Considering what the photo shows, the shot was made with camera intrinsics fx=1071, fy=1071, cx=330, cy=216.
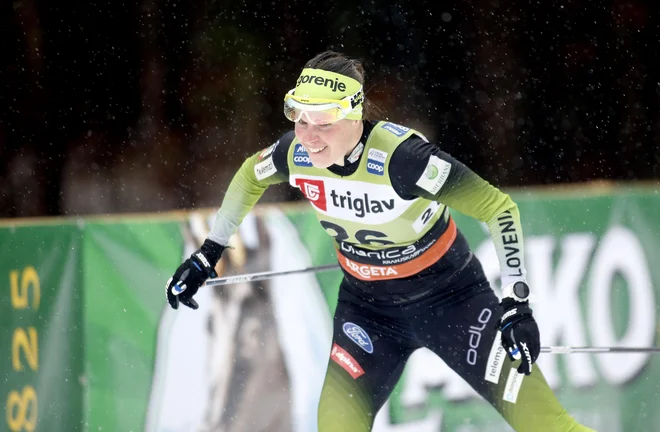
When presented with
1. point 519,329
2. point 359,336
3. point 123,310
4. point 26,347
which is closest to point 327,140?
point 359,336

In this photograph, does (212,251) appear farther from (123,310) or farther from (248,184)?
(123,310)

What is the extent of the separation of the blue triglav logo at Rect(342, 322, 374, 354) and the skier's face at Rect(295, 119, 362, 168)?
2.23ft

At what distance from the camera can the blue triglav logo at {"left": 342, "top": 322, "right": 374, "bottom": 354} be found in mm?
4137

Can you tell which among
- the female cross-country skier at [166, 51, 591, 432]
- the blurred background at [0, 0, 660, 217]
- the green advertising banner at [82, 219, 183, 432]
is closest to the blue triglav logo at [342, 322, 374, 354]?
the female cross-country skier at [166, 51, 591, 432]

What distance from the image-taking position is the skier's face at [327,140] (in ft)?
12.6

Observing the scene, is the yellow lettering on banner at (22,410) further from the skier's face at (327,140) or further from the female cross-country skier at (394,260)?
the skier's face at (327,140)

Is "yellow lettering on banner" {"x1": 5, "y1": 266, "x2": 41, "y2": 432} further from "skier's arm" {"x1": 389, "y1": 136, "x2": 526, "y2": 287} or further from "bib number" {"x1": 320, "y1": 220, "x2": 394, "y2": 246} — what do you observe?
"skier's arm" {"x1": 389, "y1": 136, "x2": 526, "y2": 287}

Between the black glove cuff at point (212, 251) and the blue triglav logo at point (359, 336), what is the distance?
662mm

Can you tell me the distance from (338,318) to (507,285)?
2.53 ft

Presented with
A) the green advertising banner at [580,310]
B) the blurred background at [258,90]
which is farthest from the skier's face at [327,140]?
the blurred background at [258,90]

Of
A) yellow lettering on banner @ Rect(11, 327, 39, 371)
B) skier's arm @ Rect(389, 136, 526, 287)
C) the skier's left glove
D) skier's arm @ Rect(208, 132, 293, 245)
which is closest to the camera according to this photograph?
the skier's left glove

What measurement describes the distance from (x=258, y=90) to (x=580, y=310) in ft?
12.5

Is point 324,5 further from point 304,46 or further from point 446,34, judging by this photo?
point 446,34

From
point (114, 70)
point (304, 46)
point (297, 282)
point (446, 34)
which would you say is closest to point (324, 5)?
point (304, 46)
